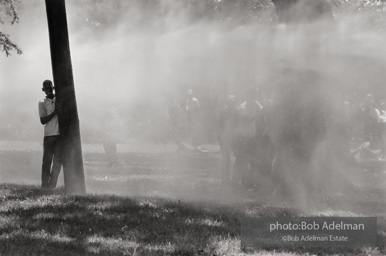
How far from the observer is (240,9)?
24.0 m

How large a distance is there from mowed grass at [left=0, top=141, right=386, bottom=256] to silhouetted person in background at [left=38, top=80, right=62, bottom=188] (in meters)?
0.66

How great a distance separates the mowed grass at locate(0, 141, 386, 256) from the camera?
23.6 ft

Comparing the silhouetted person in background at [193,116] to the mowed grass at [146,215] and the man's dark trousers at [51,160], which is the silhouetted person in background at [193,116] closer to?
the mowed grass at [146,215]

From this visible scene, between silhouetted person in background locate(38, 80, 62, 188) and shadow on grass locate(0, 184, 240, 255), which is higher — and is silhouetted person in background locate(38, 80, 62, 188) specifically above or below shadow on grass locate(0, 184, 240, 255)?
above

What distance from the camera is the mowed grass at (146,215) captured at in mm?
7207

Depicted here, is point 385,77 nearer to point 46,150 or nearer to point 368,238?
point 46,150

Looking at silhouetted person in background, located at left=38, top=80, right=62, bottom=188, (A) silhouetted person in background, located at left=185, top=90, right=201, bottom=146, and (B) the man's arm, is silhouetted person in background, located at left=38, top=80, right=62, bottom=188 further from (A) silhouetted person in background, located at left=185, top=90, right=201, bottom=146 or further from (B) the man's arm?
(A) silhouetted person in background, located at left=185, top=90, right=201, bottom=146

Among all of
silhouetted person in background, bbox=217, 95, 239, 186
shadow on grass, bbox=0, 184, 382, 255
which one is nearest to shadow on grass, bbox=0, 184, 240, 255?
shadow on grass, bbox=0, 184, 382, 255

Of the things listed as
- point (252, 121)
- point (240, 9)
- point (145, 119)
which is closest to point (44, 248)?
point (252, 121)

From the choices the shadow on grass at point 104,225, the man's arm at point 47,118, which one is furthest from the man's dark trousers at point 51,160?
the shadow on grass at point 104,225

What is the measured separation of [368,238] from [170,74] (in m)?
22.2

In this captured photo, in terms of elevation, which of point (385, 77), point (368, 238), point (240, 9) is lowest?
point (368, 238)

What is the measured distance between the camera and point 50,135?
39.9ft

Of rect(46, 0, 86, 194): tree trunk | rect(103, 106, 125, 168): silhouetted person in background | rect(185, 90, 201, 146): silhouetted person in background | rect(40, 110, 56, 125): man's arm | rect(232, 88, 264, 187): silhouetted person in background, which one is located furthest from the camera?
rect(185, 90, 201, 146): silhouetted person in background
